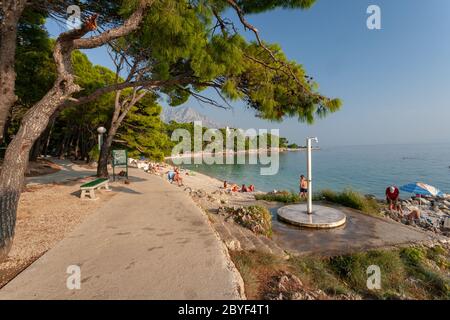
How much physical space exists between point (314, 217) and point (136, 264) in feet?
15.5

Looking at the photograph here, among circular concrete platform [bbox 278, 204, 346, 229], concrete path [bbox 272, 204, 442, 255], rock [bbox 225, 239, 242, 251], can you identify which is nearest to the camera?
rock [bbox 225, 239, 242, 251]

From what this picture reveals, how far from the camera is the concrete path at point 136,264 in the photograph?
2420 millimetres

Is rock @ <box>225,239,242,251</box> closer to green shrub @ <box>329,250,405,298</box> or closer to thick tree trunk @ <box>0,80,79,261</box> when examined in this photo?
green shrub @ <box>329,250,405,298</box>

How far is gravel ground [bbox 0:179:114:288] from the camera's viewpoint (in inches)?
130

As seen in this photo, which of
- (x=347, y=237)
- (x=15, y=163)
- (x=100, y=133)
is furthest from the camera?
(x=100, y=133)

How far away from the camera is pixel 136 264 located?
3.00m

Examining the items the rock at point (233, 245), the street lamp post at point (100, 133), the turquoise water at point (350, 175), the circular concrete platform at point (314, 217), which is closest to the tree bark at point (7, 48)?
the rock at point (233, 245)

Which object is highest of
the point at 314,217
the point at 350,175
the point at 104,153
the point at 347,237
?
the point at 104,153

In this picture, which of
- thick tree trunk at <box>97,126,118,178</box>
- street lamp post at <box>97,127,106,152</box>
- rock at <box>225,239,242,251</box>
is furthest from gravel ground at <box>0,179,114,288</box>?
rock at <box>225,239,242,251</box>

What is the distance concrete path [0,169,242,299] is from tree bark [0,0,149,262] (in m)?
0.79

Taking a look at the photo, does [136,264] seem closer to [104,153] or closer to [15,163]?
[15,163]

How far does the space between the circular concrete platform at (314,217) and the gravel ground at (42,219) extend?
5011 millimetres

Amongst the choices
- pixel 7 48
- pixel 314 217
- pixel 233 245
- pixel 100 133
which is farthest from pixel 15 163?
pixel 100 133

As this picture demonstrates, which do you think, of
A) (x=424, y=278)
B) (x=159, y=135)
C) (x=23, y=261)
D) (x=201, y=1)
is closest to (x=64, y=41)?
(x=201, y=1)
